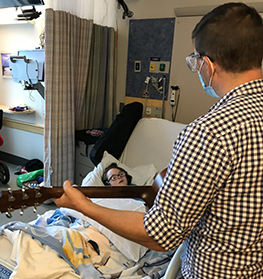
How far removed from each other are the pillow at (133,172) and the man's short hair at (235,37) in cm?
175

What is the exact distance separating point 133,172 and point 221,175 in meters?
1.94

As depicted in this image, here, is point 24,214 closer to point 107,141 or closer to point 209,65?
point 107,141

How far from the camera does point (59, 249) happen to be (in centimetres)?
127

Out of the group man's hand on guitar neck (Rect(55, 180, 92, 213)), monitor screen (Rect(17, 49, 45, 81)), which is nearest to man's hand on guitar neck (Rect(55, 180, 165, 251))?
man's hand on guitar neck (Rect(55, 180, 92, 213))

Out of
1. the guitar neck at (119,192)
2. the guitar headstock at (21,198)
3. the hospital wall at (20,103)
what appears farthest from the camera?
the hospital wall at (20,103)

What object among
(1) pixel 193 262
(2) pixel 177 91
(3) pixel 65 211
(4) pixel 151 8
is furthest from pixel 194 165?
(4) pixel 151 8

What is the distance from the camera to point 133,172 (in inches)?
100

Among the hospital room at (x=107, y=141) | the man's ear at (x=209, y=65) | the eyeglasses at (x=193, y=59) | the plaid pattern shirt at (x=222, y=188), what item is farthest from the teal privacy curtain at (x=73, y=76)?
the plaid pattern shirt at (x=222, y=188)

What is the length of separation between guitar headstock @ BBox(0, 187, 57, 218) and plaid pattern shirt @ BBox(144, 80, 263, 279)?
1.57 ft

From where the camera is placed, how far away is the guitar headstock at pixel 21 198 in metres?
0.94

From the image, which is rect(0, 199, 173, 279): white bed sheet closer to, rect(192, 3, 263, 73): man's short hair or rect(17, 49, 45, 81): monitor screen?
rect(192, 3, 263, 73): man's short hair

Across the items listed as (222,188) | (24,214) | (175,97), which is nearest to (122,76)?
(175,97)

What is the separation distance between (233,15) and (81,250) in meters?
1.21

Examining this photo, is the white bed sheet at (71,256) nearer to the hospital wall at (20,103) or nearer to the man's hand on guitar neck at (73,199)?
the man's hand on guitar neck at (73,199)
